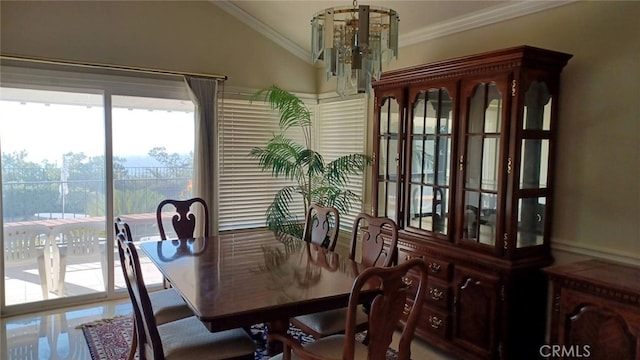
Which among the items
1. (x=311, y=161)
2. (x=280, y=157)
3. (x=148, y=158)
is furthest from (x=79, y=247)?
(x=311, y=161)

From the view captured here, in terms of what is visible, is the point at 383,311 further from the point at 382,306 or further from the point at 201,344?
the point at 201,344

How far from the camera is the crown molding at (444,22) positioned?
3006mm

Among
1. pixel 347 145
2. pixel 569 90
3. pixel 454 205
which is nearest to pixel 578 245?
pixel 454 205

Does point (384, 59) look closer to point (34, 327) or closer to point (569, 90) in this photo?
point (569, 90)

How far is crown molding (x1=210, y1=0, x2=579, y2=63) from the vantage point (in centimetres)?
301

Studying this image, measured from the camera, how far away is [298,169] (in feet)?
15.0

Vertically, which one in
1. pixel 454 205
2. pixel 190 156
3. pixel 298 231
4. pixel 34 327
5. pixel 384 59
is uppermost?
pixel 384 59

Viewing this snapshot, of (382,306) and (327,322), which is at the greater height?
(382,306)

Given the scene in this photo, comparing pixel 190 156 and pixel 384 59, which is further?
pixel 190 156

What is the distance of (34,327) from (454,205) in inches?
132

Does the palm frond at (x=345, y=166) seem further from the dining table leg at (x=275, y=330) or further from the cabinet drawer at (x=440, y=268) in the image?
the dining table leg at (x=275, y=330)

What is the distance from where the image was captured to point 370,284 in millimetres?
2213

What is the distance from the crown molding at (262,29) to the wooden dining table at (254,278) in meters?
2.48

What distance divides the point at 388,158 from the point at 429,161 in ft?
1.48
